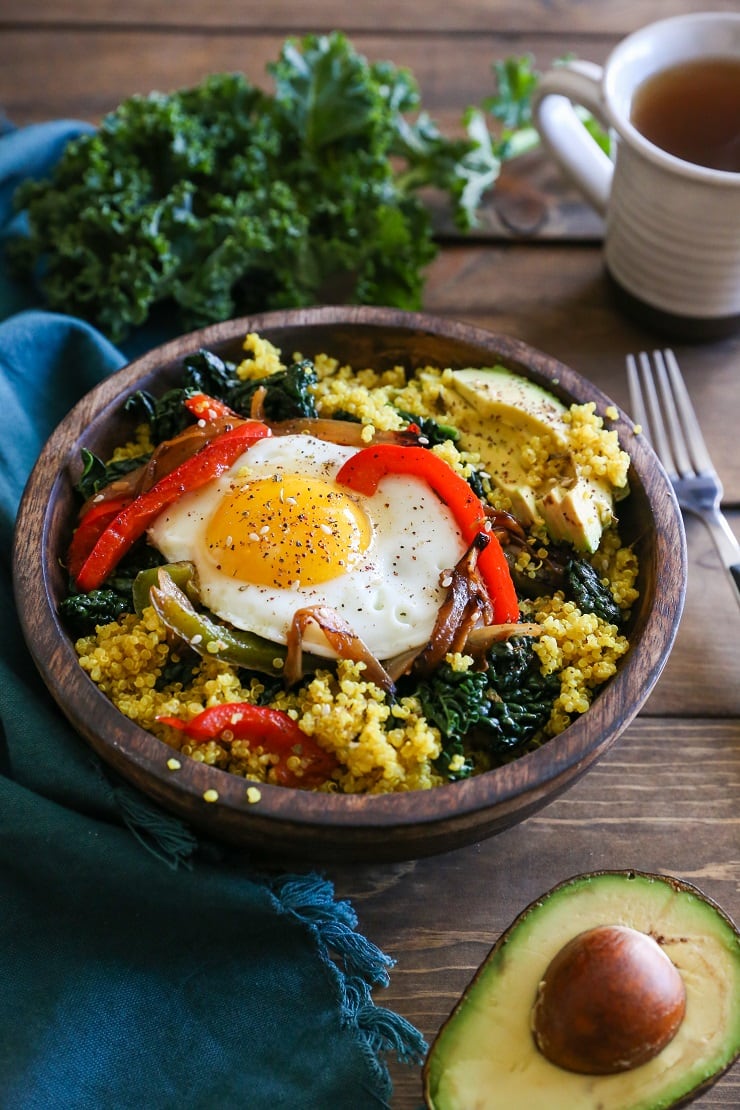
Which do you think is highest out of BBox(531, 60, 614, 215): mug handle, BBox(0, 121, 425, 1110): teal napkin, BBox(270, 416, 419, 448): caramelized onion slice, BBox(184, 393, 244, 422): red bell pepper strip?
BBox(531, 60, 614, 215): mug handle

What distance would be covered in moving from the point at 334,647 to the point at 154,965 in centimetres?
84

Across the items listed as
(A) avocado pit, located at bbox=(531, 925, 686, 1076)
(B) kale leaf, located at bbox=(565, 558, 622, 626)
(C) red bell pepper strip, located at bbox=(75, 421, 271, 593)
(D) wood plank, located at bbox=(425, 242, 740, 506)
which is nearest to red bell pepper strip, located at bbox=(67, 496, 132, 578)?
(C) red bell pepper strip, located at bbox=(75, 421, 271, 593)

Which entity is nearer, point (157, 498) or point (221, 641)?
point (221, 641)

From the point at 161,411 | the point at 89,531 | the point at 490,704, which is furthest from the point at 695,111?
the point at 89,531

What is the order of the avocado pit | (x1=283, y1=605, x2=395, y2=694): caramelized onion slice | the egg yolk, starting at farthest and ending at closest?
the egg yolk
(x1=283, y1=605, x2=395, y2=694): caramelized onion slice
the avocado pit

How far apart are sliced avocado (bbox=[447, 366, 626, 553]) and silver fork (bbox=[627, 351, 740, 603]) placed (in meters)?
0.57

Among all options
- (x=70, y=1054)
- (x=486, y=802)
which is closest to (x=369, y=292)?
(x=486, y=802)

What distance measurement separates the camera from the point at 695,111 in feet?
11.5

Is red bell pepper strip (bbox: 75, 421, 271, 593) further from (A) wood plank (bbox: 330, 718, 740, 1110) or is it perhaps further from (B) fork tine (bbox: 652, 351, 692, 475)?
(B) fork tine (bbox: 652, 351, 692, 475)

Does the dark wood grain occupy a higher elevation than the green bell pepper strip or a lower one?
higher

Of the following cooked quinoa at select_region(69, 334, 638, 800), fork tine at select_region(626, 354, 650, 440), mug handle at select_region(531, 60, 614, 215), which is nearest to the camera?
cooked quinoa at select_region(69, 334, 638, 800)

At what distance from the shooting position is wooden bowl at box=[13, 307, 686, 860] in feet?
6.98

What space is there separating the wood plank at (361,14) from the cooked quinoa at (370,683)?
2654 millimetres

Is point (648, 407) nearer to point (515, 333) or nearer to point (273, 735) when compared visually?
point (515, 333)
